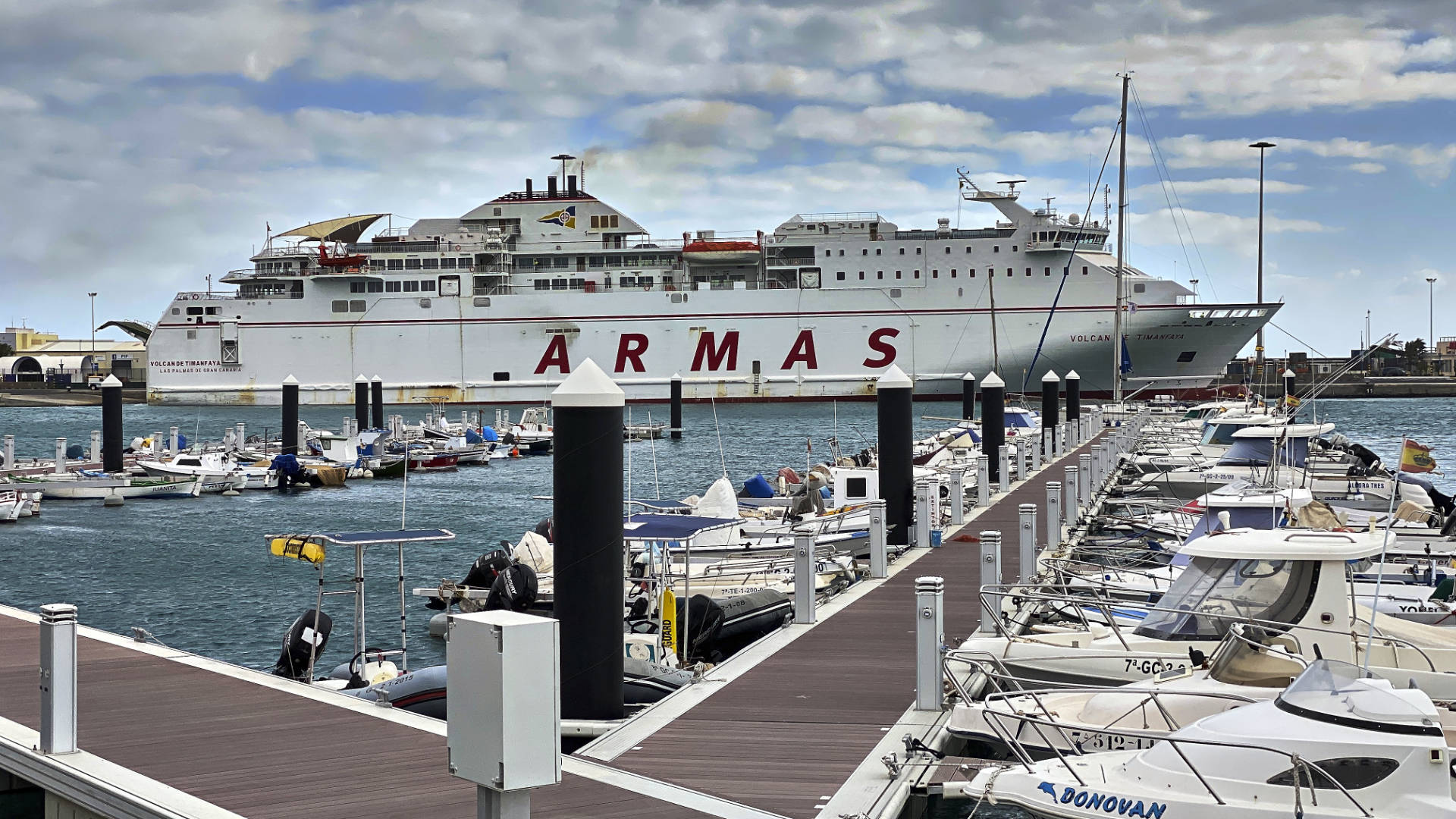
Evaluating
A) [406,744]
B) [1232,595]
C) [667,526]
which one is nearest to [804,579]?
[667,526]

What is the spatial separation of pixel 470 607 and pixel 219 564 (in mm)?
9552

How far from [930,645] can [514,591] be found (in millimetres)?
7651

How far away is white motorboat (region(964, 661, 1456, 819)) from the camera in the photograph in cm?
568

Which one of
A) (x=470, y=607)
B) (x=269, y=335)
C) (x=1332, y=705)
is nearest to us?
(x=1332, y=705)

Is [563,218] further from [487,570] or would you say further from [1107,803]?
[1107,803]

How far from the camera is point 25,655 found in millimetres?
10234

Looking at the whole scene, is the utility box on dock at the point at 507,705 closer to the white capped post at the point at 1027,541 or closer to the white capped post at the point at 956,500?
the white capped post at the point at 1027,541

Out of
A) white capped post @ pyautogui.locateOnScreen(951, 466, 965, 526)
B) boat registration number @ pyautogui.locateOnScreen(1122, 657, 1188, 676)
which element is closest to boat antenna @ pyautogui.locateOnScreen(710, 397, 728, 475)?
white capped post @ pyautogui.locateOnScreen(951, 466, 965, 526)

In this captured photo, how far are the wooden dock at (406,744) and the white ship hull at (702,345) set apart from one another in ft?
192

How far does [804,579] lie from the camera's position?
11.8 metres

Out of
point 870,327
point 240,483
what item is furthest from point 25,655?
point 870,327

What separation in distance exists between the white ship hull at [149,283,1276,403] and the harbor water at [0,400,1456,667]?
36.3 ft

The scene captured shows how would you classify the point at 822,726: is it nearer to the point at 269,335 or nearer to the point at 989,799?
the point at 989,799

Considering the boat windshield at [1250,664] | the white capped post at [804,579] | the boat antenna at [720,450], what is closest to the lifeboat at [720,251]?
the boat antenna at [720,450]
